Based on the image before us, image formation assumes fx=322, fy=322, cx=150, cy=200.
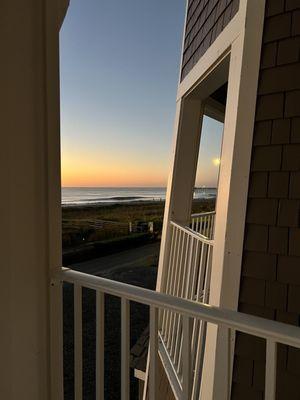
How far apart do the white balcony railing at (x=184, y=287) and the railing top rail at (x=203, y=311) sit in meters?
1.35

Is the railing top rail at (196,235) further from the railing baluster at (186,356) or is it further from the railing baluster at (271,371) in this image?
the railing baluster at (271,371)

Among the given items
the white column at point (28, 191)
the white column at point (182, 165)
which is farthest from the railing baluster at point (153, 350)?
the white column at point (182, 165)

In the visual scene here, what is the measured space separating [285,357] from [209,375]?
528 millimetres

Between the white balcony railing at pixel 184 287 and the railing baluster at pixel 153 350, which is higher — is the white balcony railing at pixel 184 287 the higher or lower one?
the lower one

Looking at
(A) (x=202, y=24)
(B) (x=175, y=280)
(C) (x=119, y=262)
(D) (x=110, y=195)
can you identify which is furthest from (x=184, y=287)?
(D) (x=110, y=195)

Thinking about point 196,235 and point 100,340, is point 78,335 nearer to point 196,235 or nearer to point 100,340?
point 100,340

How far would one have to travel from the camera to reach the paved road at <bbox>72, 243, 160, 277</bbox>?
16556 mm

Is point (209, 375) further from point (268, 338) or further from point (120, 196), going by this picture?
point (120, 196)

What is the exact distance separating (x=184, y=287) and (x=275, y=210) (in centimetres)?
170

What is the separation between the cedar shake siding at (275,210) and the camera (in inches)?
69.9

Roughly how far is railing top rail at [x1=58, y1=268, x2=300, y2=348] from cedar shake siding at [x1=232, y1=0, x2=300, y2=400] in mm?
924

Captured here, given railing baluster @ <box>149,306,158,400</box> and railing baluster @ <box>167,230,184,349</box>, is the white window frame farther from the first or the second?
railing baluster @ <box>167,230,184,349</box>

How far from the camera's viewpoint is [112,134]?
58.5ft

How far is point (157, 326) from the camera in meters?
1.20
